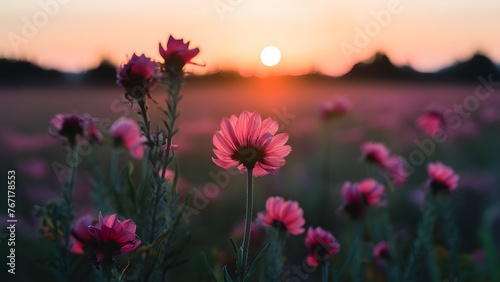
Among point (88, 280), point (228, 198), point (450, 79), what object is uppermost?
point (450, 79)

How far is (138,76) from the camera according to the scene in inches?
45.0

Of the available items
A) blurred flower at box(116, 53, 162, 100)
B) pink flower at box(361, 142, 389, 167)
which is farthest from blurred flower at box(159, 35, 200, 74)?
pink flower at box(361, 142, 389, 167)

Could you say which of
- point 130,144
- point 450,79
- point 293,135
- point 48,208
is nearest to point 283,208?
point 48,208

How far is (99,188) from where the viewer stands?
1.72 metres

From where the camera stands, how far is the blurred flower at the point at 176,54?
1146 millimetres

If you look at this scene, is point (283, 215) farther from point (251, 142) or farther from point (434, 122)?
point (434, 122)

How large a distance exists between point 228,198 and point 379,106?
7.82ft

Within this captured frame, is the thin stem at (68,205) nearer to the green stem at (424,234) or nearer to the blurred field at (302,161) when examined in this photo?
the blurred field at (302,161)

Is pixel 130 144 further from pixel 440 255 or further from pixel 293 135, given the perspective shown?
pixel 293 135

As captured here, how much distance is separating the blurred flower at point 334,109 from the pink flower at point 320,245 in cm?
169

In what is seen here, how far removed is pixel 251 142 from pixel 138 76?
0.27 m

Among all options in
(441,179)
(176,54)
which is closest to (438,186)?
(441,179)

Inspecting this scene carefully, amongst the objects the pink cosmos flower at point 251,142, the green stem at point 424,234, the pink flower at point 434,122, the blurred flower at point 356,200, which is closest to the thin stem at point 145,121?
the pink cosmos flower at point 251,142

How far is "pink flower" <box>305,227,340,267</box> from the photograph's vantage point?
1.32 meters
